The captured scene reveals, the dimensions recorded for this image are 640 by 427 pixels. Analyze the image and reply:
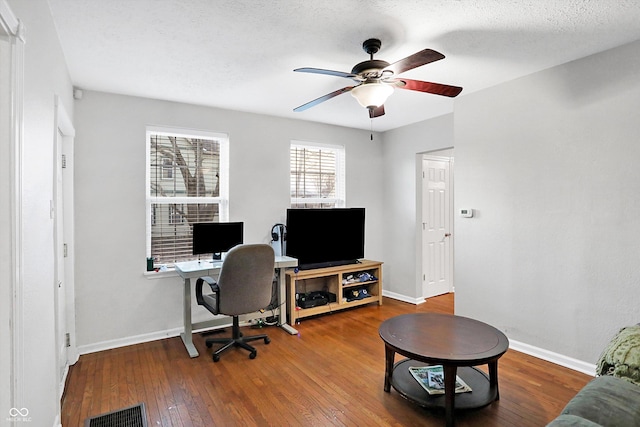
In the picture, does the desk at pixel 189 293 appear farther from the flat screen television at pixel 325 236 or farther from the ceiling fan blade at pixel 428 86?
the ceiling fan blade at pixel 428 86

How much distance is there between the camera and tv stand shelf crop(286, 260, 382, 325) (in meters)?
4.18

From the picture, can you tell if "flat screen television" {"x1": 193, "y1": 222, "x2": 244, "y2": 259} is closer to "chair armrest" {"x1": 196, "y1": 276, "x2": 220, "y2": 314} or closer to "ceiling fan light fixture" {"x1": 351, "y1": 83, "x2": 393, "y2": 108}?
"chair armrest" {"x1": 196, "y1": 276, "x2": 220, "y2": 314}

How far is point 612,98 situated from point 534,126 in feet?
1.89

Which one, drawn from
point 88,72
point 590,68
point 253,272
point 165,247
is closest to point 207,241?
point 165,247

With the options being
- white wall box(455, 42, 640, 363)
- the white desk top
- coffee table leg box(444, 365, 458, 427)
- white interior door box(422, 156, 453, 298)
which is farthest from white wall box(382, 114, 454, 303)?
coffee table leg box(444, 365, 458, 427)

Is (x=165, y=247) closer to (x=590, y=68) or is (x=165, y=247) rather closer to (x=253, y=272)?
(x=253, y=272)

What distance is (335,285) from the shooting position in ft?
15.1

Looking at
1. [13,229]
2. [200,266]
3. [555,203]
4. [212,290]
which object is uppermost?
[555,203]

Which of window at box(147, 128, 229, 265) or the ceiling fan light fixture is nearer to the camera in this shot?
the ceiling fan light fixture

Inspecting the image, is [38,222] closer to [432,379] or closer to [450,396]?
[450,396]

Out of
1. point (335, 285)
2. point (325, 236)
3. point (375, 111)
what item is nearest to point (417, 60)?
point (375, 111)

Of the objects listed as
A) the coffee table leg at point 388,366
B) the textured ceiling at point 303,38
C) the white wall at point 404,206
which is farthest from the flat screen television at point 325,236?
the coffee table leg at point 388,366

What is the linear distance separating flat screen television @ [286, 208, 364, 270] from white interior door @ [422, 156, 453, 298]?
1.13 m

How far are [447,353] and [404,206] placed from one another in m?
3.21
